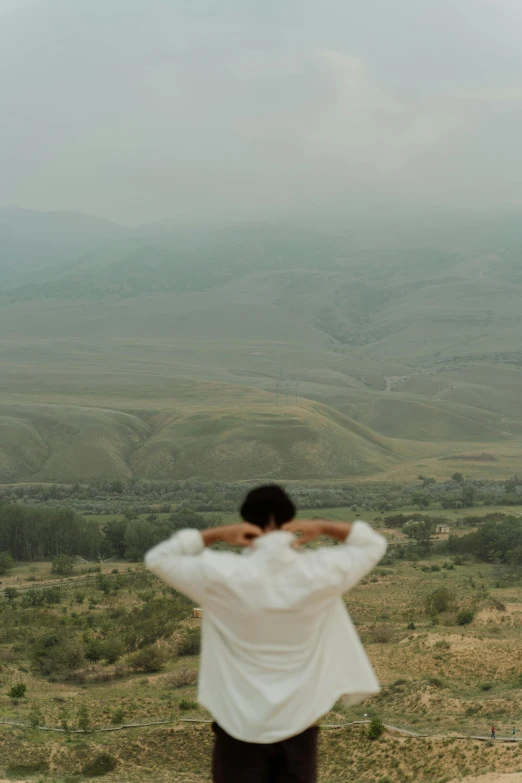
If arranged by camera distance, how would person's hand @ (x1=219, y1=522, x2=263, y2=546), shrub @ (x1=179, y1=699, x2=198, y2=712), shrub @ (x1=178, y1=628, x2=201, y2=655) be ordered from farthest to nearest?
shrub @ (x1=178, y1=628, x2=201, y2=655) < shrub @ (x1=179, y1=699, x2=198, y2=712) < person's hand @ (x1=219, y1=522, x2=263, y2=546)

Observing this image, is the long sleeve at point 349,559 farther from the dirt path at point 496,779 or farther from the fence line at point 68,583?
the fence line at point 68,583

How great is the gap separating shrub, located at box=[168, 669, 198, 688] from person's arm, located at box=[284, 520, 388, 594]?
908 inches

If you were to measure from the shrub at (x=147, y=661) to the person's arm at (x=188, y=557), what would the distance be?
84.7ft

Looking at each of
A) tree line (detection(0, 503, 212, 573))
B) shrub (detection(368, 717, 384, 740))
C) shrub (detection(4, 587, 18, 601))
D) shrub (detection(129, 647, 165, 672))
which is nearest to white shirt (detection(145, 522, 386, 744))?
shrub (detection(368, 717, 384, 740))

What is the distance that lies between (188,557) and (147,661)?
85.2 ft

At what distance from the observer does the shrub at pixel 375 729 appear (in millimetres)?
17688

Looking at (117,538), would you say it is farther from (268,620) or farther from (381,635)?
(268,620)

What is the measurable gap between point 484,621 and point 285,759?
94.4 feet

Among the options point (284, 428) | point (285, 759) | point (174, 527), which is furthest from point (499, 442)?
point (285, 759)

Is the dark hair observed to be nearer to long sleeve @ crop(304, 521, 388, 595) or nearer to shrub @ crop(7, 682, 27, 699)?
long sleeve @ crop(304, 521, 388, 595)

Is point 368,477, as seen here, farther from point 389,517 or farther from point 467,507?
point 389,517

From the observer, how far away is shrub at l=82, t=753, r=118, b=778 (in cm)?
1744

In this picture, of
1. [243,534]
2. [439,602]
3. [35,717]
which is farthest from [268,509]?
[439,602]

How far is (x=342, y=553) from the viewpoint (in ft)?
13.9
